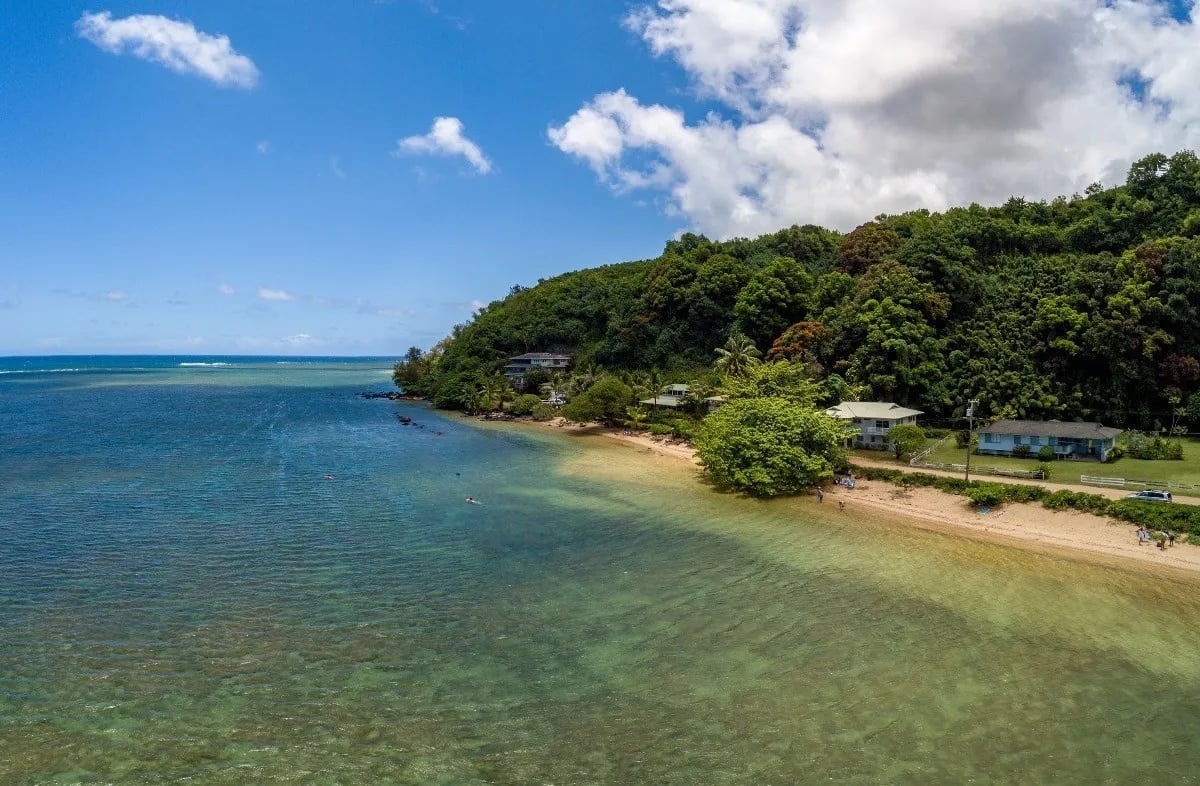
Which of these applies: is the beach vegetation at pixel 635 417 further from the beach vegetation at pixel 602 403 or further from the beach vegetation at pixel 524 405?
the beach vegetation at pixel 524 405

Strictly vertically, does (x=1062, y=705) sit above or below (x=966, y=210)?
below

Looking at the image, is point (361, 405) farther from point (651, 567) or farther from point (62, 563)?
point (651, 567)

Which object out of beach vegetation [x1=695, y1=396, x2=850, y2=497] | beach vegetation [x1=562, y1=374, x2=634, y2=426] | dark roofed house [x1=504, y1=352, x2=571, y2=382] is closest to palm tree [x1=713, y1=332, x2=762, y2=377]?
beach vegetation [x1=562, y1=374, x2=634, y2=426]

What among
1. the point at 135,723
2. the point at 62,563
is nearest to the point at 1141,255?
the point at 135,723

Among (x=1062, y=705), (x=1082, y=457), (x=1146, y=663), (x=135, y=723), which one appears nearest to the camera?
(x=135, y=723)

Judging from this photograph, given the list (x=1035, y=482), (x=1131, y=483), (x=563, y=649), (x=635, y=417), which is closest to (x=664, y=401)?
(x=635, y=417)

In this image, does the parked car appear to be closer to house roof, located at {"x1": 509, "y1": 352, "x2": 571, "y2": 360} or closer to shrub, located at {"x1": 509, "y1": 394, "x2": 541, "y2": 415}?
shrub, located at {"x1": 509, "y1": 394, "x2": 541, "y2": 415}
